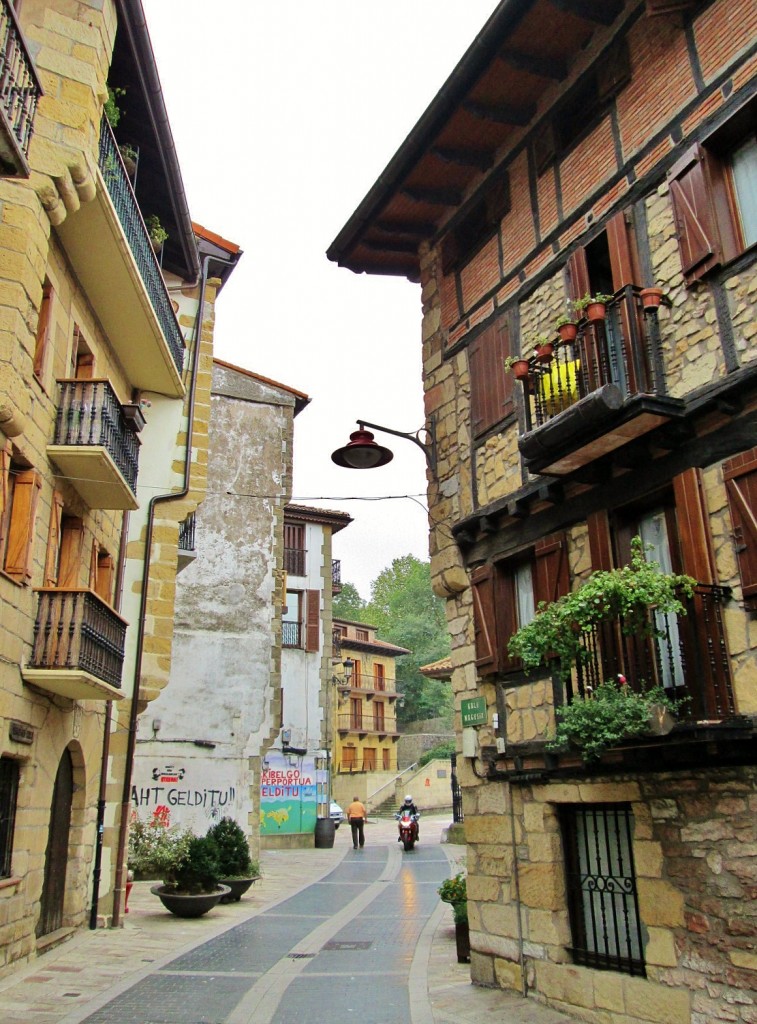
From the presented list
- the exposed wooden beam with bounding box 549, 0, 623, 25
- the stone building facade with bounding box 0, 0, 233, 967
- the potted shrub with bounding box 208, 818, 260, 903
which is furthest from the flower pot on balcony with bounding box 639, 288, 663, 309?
the potted shrub with bounding box 208, 818, 260, 903

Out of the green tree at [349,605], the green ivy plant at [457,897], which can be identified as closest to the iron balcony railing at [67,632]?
the green ivy plant at [457,897]

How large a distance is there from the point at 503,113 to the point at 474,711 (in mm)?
6991

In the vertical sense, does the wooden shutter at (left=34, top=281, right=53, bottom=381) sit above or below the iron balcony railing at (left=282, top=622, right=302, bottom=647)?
below

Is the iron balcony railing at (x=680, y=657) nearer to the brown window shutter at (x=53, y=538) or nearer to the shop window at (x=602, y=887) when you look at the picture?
the shop window at (x=602, y=887)

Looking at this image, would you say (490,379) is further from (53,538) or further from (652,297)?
(53,538)

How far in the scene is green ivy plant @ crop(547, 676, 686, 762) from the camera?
667cm

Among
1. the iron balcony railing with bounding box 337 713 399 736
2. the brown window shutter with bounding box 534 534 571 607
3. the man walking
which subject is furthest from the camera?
the iron balcony railing with bounding box 337 713 399 736

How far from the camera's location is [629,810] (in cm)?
771

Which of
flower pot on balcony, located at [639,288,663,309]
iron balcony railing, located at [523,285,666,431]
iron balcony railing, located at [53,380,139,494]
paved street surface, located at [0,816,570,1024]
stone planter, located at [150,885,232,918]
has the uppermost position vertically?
iron balcony railing, located at [53,380,139,494]

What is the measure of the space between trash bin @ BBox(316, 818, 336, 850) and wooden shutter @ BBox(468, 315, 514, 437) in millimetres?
22439

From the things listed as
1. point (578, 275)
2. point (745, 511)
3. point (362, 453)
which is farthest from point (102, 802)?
point (745, 511)

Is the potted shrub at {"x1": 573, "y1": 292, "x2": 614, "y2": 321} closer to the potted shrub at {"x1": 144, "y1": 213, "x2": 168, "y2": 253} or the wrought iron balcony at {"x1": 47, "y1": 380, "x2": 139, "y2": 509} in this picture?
the wrought iron balcony at {"x1": 47, "y1": 380, "x2": 139, "y2": 509}

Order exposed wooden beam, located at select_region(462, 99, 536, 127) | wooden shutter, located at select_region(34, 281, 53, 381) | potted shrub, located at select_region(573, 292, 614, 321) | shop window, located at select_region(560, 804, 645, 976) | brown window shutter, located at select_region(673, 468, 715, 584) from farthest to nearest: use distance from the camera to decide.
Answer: exposed wooden beam, located at select_region(462, 99, 536, 127), wooden shutter, located at select_region(34, 281, 53, 381), potted shrub, located at select_region(573, 292, 614, 321), shop window, located at select_region(560, 804, 645, 976), brown window shutter, located at select_region(673, 468, 715, 584)

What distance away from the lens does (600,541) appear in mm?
8102
